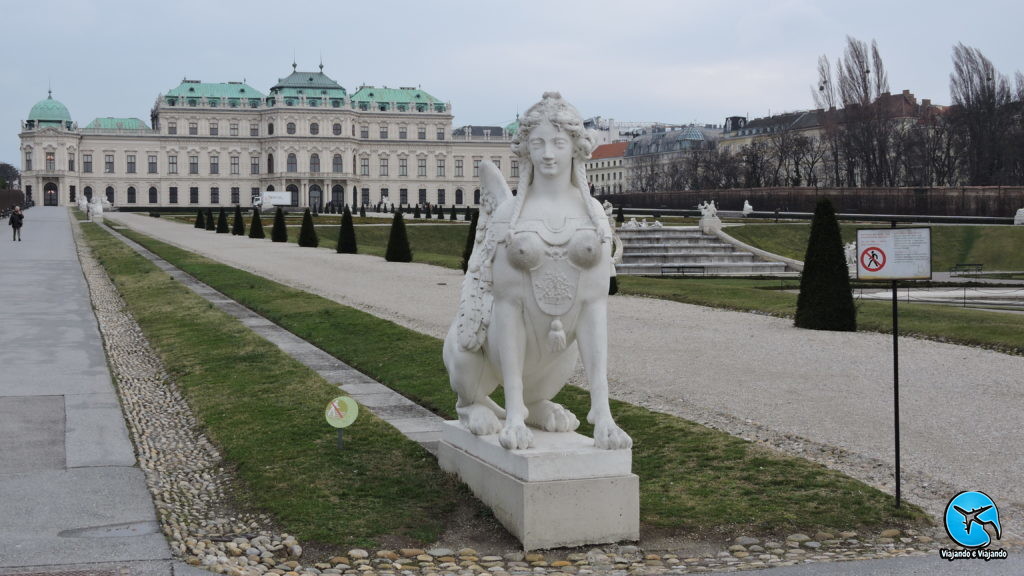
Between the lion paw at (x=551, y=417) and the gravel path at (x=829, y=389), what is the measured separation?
1898 mm

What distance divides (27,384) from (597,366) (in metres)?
6.37

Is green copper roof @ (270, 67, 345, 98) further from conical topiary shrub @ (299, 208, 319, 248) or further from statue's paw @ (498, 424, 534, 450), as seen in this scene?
statue's paw @ (498, 424, 534, 450)

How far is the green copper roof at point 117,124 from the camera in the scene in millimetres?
102125

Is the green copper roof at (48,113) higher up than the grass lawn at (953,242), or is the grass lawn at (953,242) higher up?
the green copper roof at (48,113)

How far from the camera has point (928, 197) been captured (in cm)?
4559

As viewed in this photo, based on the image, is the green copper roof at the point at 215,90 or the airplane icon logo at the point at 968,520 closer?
the airplane icon logo at the point at 968,520

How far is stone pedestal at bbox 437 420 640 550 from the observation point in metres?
4.88

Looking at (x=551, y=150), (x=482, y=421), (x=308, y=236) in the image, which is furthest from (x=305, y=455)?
(x=308, y=236)

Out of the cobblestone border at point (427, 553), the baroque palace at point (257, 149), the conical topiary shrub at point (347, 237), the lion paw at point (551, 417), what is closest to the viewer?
the cobblestone border at point (427, 553)

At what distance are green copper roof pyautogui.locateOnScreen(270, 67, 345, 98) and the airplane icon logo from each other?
336 feet

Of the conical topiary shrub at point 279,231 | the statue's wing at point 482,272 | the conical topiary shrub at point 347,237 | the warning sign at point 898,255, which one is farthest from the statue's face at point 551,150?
the conical topiary shrub at point 279,231

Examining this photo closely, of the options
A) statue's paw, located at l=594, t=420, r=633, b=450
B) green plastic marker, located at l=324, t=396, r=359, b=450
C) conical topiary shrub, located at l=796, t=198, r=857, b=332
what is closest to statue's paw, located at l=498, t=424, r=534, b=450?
statue's paw, located at l=594, t=420, r=633, b=450

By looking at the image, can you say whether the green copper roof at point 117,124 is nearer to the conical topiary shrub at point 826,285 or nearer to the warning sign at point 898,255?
the conical topiary shrub at point 826,285

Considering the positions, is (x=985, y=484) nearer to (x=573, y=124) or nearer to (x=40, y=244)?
(x=573, y=124)
